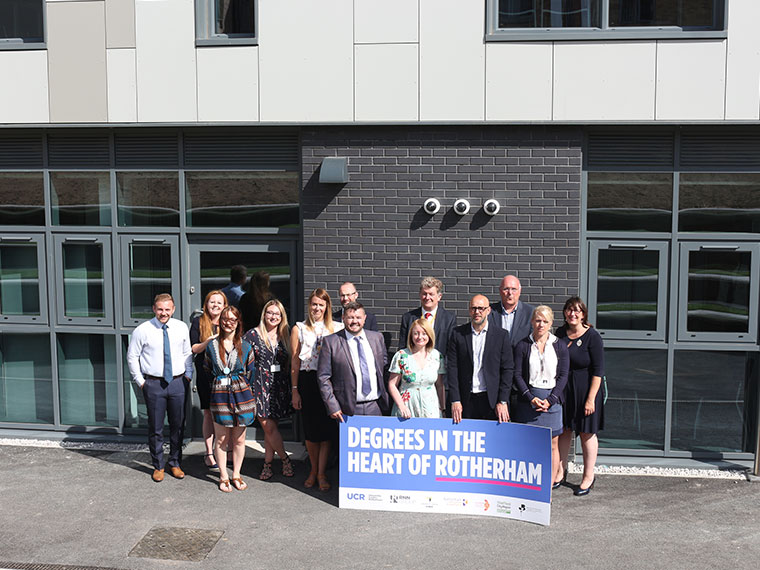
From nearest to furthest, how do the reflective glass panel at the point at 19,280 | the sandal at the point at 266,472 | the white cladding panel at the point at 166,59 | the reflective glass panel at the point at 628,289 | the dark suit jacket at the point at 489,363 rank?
the dark suit jacket at the point at 489,363, the sandal at the point at 266,472, the reflective glass panel at the point at 628,289, the white cladding panel at the point at 166,59, the reflective glass panel at the point at 19,280

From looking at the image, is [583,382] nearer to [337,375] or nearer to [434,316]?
[434,316]

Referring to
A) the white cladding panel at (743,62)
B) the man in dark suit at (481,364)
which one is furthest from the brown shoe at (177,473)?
the white cladding panel at (743,62)

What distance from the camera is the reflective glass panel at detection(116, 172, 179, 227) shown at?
924 cm

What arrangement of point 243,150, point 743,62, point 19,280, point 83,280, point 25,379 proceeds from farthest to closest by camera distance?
1. point 25,379
2. point 19,280
3. point 83,280
4. point 243,150
5. point 743,62

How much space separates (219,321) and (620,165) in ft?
14.2

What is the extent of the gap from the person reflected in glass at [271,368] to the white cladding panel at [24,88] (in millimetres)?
3551

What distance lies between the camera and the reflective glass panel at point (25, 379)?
973 cm

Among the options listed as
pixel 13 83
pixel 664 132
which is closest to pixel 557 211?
pixel 664 132

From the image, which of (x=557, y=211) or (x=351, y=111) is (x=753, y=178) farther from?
(x=351, y=111)

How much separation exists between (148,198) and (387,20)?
128 inches

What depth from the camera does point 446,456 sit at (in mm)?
7266

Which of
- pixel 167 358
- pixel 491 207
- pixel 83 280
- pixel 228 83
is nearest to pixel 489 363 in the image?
pixel 491 207

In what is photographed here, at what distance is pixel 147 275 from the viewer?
369 inches

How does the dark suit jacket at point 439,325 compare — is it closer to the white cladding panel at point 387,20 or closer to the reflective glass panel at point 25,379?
the white cladding panel at point 387,20
